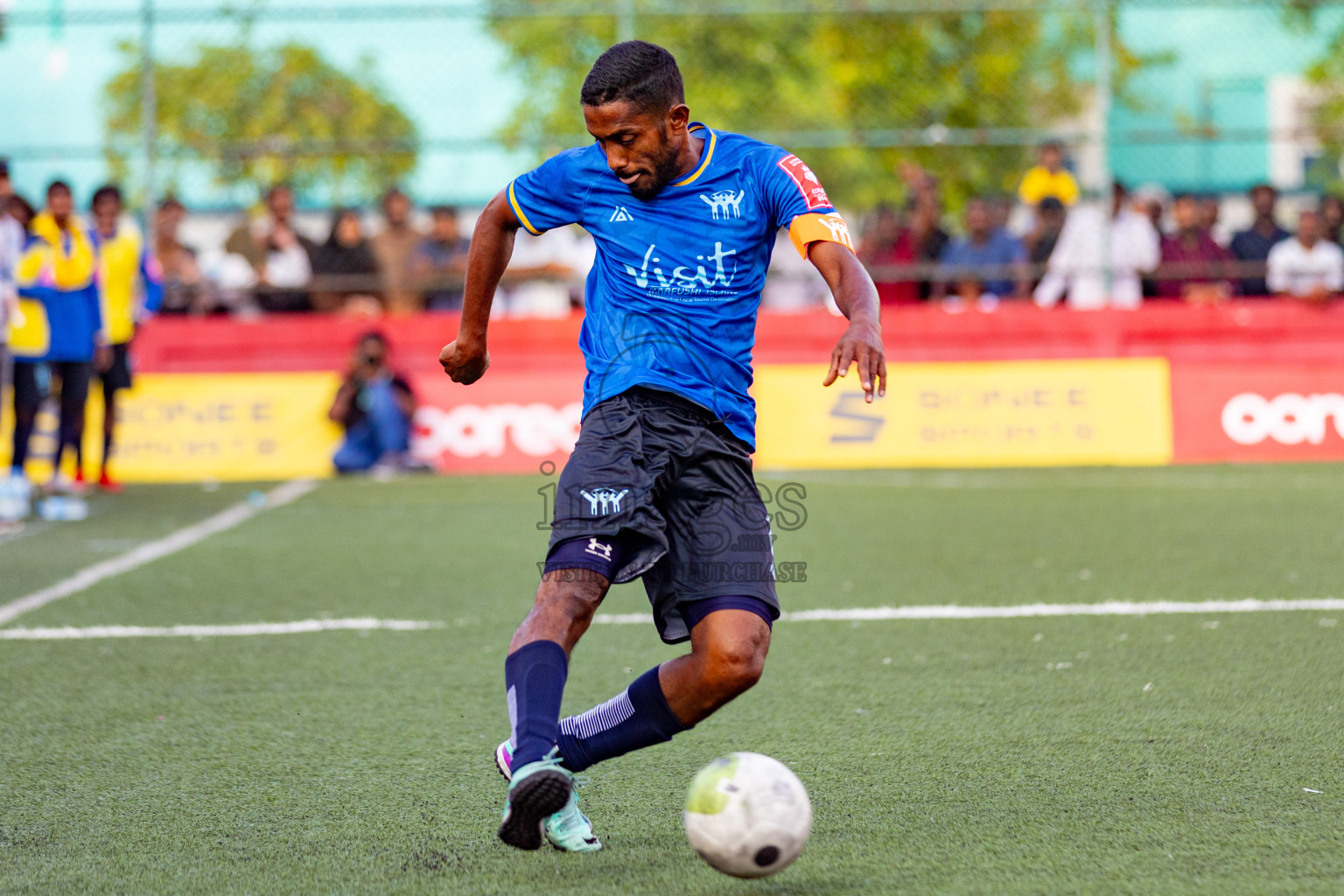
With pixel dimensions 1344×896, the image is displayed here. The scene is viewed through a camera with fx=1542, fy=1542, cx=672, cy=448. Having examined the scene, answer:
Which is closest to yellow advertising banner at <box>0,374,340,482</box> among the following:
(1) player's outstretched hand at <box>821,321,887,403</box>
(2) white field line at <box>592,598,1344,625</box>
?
(2) white field line at <box>592,598,1344,625</box>

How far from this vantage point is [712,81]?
1680 cm

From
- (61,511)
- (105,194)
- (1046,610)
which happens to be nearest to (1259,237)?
(1046,610)

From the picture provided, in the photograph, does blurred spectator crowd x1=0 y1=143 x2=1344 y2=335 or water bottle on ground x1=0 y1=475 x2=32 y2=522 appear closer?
water bottle on ground x1=0 y1=475 x2=32 y2=522

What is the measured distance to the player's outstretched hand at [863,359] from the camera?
3232 mm

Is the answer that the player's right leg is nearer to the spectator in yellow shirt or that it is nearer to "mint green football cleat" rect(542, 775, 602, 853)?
"mint green football cleat" rect(542, 775, 602, 853)

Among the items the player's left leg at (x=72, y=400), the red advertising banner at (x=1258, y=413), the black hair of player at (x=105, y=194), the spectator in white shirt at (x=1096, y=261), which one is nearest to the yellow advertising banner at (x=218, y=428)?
the player's left leg at (x=72, y=400)

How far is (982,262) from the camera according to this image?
13.2m

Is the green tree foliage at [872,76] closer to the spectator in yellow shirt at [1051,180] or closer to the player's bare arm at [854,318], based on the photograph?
the spectator in yellow shirt at [1051,180]

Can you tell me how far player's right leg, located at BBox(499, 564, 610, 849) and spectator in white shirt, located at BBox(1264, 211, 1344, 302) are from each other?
431 inches

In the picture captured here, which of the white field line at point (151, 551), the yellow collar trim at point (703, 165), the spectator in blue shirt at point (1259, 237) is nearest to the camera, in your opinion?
the yellow collar trim at point (703, 165)

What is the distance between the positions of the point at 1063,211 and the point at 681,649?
28.2 feet

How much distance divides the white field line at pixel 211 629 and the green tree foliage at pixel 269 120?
278 inches

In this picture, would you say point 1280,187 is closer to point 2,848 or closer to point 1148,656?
point 1148,656

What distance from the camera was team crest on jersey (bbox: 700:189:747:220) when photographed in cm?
369
